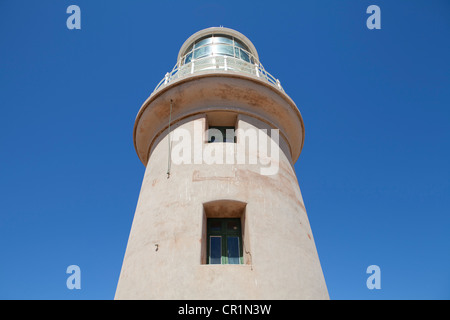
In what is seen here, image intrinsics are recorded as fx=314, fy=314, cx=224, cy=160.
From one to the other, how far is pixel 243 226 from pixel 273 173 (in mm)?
1819

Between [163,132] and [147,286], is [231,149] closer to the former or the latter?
[163,132]

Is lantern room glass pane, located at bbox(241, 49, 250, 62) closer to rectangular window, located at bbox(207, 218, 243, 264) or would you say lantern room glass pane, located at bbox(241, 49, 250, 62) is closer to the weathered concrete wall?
the weathered concrete wall

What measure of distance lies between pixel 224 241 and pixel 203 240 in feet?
1.90

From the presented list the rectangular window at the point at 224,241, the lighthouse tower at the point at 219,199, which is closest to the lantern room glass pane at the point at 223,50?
the lighthouse tower at the point at 219,199

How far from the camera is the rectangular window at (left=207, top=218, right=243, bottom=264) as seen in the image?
6863 millimetres

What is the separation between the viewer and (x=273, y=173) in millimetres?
8336

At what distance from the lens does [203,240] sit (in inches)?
269

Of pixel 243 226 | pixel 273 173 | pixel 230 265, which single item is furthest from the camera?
pixel 273 173

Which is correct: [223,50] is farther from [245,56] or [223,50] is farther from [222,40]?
[222,40]

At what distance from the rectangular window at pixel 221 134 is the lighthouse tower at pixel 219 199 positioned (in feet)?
0.10

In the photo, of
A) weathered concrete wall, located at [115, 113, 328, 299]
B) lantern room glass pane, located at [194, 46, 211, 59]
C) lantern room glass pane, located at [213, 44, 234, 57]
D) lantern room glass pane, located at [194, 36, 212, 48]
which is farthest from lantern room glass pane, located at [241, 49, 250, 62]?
weathered concrete wall, located at [115, 113, 328, 299]
